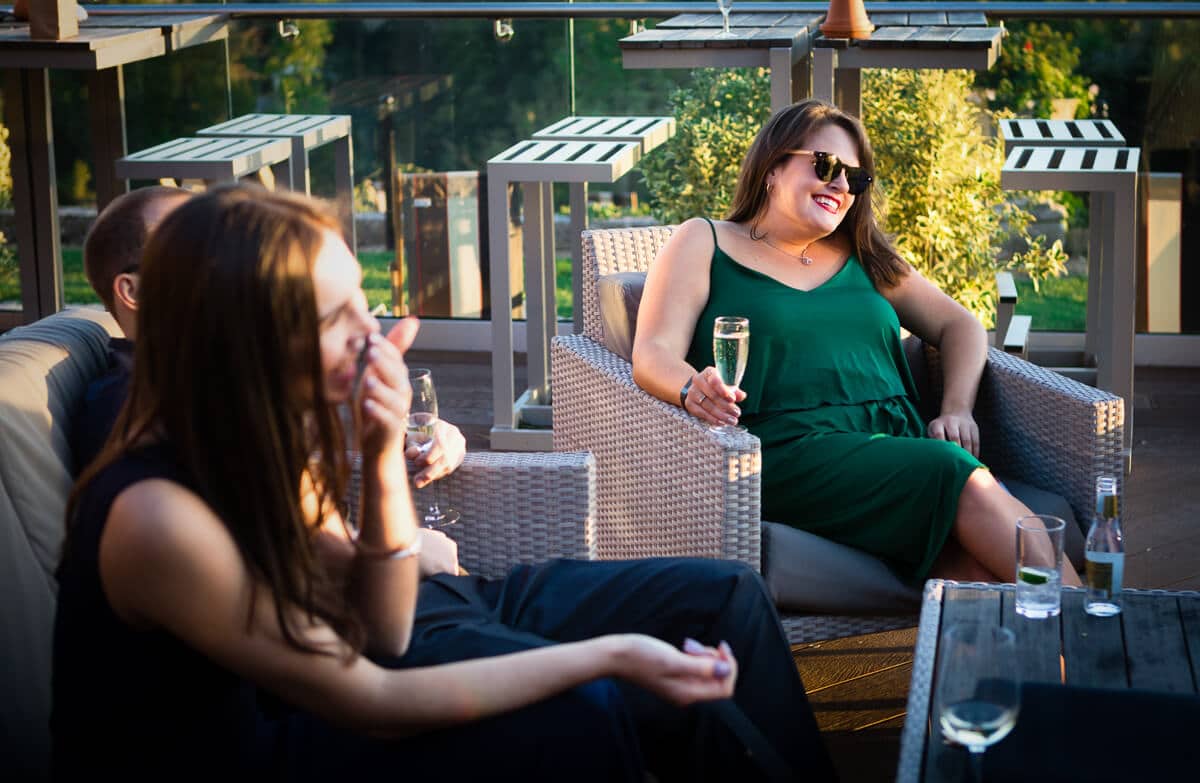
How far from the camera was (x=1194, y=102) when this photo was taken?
508 cm

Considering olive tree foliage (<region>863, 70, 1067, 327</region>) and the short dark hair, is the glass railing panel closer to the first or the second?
olive tree foliage (<region>863, 70, 1067, 327</region>)

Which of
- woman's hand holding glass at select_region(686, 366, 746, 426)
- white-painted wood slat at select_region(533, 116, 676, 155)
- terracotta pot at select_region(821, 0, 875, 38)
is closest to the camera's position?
woman's hand holding glass at select_region(686, 366, 746, 426)

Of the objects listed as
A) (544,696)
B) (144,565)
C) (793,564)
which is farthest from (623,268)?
(144,565)

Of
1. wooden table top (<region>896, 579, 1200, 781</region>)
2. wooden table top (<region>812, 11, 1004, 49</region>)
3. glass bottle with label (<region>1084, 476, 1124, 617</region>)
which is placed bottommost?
wooden table top (<region>896, 579, 1200, 781</region>)

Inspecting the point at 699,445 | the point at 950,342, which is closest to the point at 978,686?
the point at 699,445

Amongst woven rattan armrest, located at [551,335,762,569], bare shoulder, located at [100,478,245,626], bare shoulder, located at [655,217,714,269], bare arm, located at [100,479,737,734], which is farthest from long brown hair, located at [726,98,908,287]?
bare shoulder, located at [100,478,245,626]

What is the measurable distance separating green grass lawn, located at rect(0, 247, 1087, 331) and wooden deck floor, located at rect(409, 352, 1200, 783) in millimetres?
294

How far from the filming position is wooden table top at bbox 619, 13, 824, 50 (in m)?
4.15

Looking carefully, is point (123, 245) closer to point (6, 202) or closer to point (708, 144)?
point (708, 144)

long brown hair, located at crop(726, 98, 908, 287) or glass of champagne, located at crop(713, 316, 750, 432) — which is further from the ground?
long brown hair, located at crop(726, 98, 908, 287)

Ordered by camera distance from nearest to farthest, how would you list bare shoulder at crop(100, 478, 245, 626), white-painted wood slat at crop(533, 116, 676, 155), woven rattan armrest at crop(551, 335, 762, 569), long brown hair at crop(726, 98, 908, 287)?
bare shoulder at crop(100, 478, 245, 626) → woven rattan armrest at crop(551, 335, 762, 569) → long brown hair at crop(726, 98, 908, 287) → white-painted wood slat at crop(533, 116, 676, 155)

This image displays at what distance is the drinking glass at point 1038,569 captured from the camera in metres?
2.11

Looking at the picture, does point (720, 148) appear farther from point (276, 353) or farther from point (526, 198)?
point (276, 353)

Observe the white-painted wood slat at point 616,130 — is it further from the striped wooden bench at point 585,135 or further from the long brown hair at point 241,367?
the long brown hair at point 241,367
